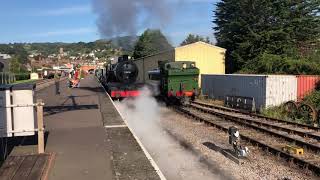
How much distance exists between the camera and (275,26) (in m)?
46.8

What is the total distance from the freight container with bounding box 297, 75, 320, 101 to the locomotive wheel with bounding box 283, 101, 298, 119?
1927 mm

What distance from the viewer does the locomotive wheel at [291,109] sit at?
2038 centimetres

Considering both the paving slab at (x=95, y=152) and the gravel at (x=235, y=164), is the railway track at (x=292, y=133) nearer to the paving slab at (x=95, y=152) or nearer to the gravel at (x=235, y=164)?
the gravel at (x=235, y=164)

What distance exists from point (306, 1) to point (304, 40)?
480cm

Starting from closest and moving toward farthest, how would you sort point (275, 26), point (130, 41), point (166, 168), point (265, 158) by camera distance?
point (166, 168) < point (265, 158) < point (130, 41) < point (275, 26)

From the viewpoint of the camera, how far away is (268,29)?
46.4m

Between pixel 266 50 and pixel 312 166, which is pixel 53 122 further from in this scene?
pixel 266 50

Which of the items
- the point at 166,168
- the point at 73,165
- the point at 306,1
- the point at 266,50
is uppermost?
the point at 306,1

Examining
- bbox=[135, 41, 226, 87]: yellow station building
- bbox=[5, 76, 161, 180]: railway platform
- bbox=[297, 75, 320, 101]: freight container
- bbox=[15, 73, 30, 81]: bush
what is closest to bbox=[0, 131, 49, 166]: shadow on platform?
bbox=[5, 76, 161, 180]: railway platform

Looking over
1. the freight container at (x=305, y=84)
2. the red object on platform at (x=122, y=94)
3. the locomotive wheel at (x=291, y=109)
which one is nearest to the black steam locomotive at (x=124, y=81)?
the red object on platform at (x=122, y=94)

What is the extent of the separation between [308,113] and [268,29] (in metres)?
28.6

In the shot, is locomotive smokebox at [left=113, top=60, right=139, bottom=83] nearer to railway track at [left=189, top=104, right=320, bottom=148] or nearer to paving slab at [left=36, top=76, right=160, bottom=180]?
railway track at [left=189, top=104, right=320, bottom=148]

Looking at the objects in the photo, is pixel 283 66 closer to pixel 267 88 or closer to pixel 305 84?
pixel 305 84

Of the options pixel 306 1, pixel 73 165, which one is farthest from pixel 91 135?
pixel 306 1
